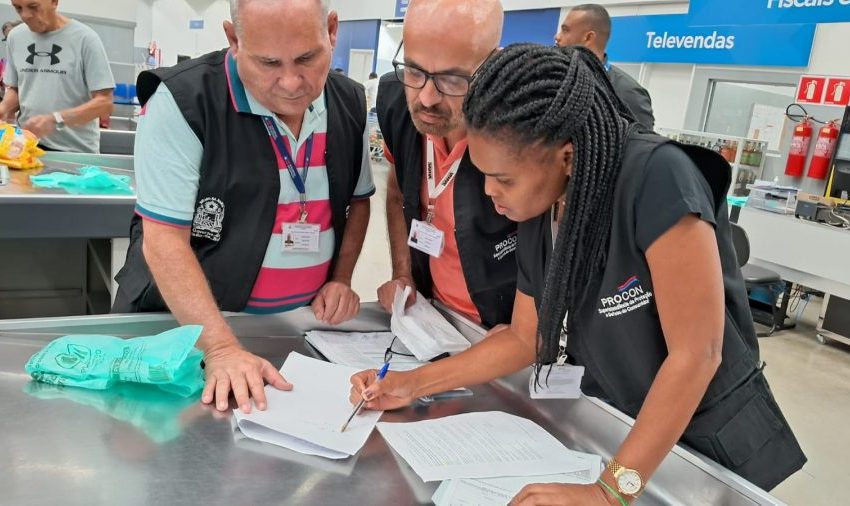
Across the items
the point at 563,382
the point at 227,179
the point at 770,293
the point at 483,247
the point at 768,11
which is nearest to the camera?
the point at 563,382

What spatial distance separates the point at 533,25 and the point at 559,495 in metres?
9.37

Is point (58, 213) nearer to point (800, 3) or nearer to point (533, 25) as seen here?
point (800, 3)

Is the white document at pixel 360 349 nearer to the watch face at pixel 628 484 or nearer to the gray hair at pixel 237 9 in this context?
the watch face at pixel 628 484

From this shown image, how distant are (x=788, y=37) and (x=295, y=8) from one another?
6.21 m

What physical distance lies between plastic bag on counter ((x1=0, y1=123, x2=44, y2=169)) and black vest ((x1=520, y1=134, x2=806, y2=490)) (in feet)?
8.50

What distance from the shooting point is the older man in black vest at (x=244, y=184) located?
52.9 inches

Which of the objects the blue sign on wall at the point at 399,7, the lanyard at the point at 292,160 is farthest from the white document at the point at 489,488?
the blue sign on wall at the point at 399,7

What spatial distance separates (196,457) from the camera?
100cm

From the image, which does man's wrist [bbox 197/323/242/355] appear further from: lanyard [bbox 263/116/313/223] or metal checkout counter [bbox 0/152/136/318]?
metal checkout counter [bbox 0/152/136/318]

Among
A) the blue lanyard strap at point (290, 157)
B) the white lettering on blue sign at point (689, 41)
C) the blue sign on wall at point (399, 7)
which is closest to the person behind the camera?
the blue lanyard strap at point (290, 157)

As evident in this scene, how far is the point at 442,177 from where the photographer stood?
1671 mm

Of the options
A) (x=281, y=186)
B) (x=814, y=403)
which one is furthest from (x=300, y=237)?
(x=814, y=403)

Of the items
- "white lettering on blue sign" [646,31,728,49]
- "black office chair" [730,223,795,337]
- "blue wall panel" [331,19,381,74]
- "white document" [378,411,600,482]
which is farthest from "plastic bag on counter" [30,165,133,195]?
"blue wall panel" [331,19,381,74]

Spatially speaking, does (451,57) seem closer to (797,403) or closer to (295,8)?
(295,8)
